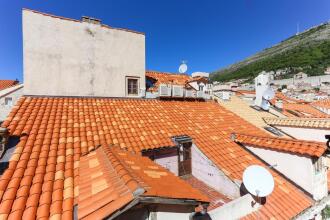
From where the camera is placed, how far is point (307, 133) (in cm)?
1318

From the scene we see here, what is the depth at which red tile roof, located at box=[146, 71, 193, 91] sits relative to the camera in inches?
657

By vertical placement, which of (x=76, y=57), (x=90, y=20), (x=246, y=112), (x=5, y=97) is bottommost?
(x=246, y=112)

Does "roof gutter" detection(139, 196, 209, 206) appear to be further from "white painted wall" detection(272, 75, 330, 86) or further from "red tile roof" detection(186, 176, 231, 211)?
"white painted wall" detection(272, 75, 330, 86)

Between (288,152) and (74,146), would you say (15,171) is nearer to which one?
(74,146)

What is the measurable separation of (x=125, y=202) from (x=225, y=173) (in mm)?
5651

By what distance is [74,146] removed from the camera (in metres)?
6.89

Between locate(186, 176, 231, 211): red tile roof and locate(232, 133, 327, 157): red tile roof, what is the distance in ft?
10.7

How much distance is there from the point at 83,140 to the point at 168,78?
11.7 meters

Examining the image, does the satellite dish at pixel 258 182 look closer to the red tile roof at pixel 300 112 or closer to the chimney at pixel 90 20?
the chimney at pixel 90 20

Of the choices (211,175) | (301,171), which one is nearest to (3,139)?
(211,175)

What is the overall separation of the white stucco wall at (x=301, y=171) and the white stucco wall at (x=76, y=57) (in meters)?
8.96

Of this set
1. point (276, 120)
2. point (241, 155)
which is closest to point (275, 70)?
point (276, 120)

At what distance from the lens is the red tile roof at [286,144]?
776cm

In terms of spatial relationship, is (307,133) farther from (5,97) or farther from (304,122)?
(5,97)
